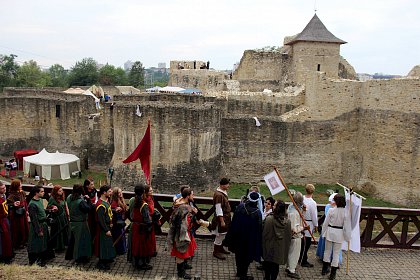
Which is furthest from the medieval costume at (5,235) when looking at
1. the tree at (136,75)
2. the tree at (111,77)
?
the tree at (136,75)

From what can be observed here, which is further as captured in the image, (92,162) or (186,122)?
(92,162)

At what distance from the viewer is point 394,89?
1573cm

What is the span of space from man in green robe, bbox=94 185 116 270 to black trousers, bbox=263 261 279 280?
2.57 metres

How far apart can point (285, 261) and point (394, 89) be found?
1195 cm

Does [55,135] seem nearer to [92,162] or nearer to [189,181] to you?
[92,162]

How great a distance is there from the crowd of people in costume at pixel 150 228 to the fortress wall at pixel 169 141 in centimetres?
838

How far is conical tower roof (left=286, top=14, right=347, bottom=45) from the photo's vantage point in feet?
80.1

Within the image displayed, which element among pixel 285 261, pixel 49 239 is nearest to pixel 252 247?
pixel 285 261

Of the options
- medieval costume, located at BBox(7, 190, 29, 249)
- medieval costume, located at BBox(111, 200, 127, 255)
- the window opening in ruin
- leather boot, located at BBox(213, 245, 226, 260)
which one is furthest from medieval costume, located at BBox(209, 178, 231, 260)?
the window opening in ruin

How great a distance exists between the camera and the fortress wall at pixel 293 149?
18.0 metres

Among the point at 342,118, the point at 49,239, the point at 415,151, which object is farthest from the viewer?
the point at 342,118

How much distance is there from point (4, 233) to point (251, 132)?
12828mm

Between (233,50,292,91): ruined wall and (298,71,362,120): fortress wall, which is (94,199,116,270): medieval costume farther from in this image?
(233,50,292,91): ruined wall

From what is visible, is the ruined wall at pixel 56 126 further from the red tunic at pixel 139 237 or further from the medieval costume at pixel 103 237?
the red tunic at pixel 139 237
